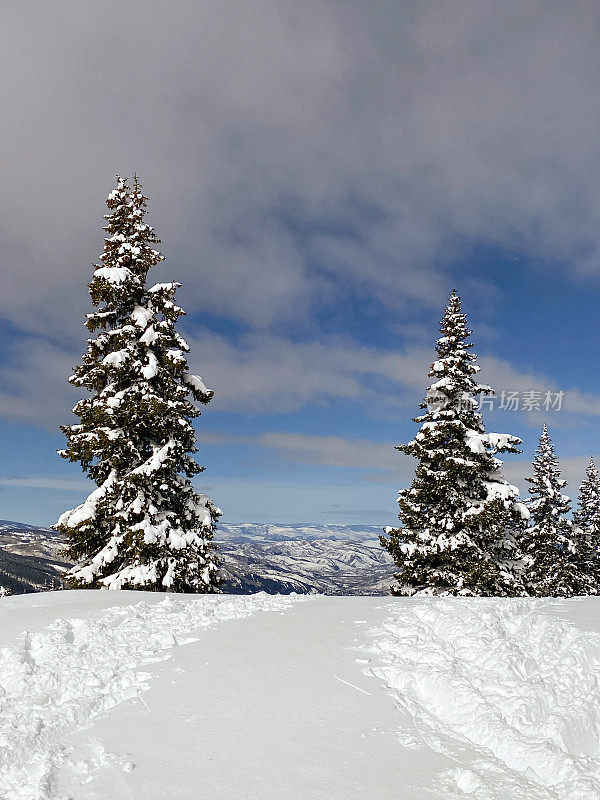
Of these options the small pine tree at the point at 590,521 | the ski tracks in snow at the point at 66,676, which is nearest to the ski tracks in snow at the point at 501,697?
the ski tracks in snow at the point at 66,676

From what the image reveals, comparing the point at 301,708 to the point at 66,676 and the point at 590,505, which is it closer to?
the point at 66,676

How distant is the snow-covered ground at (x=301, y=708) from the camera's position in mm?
3668

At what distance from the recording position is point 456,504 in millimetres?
16562

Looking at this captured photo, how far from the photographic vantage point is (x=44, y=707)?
4.75 meters

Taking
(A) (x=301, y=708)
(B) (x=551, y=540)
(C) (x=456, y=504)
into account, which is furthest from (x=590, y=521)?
(A) (x=301, y=708)

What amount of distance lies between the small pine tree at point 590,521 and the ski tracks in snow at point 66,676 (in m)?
29.4

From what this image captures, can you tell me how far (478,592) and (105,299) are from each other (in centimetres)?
1647

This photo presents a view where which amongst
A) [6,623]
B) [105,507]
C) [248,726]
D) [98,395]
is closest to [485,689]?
[248,726]

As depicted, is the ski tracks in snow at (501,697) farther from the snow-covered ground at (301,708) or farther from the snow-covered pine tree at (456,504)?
the snow-covered pine tree at (456,504)

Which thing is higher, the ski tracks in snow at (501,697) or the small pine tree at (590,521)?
the small pine tree at (590,521)

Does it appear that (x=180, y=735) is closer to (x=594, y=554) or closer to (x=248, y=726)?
(x=248, y=726)

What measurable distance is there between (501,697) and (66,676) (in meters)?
5.04

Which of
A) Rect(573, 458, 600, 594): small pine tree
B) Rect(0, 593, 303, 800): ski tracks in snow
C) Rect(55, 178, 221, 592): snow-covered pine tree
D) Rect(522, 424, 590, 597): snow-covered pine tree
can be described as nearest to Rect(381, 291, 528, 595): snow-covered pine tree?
Rect(55, 178, 221, 592): snow-covered pine tree

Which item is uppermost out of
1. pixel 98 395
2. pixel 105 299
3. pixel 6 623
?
pixel 105 299
